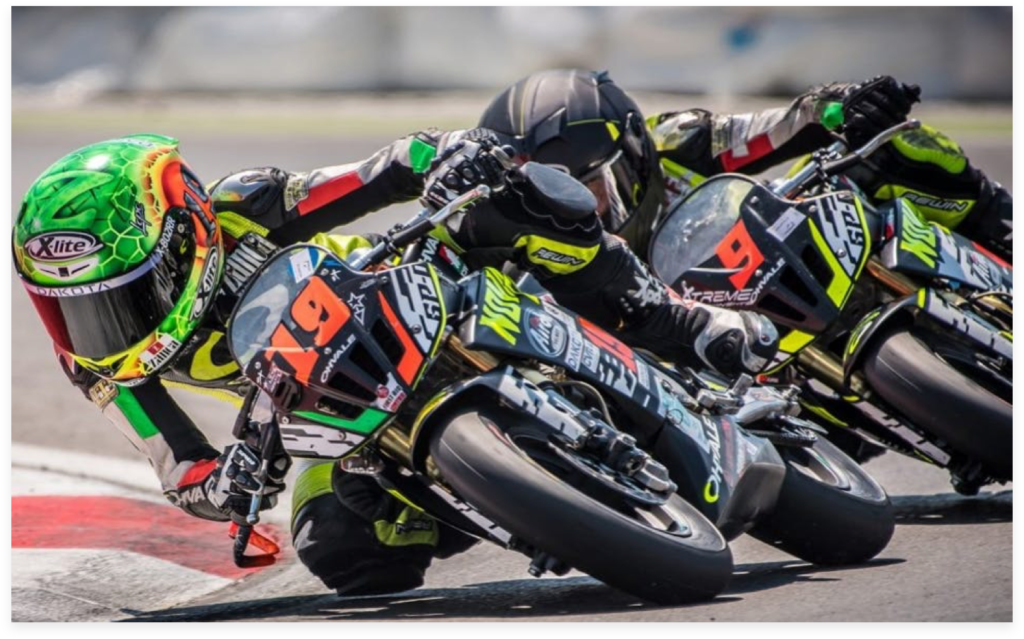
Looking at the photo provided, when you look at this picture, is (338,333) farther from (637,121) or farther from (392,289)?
(637,121)

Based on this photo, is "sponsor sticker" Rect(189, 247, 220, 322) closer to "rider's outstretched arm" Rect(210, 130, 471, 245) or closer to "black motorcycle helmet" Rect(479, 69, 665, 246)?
"rider's outstretched arm" Rect(210, 130, 471, 245)

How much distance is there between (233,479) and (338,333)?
58cm

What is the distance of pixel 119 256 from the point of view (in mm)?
4332

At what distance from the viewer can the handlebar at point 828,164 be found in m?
5.73

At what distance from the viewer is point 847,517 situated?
4898 millimetres

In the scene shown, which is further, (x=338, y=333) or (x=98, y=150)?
(x=98, y=150)

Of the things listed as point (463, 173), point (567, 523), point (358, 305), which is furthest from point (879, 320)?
point (358, 305)

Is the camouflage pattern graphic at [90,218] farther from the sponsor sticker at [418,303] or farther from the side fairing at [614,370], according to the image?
the side fairing at [614,370]

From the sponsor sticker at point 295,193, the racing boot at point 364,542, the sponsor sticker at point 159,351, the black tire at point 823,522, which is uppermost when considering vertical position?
the sponsor sticker at point 295,193

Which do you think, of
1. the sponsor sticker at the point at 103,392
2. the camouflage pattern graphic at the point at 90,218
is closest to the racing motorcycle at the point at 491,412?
the camouflage pattern graphic at the point at 90,218

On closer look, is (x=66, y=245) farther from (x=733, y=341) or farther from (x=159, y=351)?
(x=733, y=341)

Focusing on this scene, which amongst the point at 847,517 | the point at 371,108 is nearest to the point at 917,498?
the point at 847,517

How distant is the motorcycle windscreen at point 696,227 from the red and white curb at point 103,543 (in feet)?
5.48

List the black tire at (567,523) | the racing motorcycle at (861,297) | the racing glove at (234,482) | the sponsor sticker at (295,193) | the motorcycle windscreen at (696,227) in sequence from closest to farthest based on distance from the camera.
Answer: the black tire at (567,523) < the racing glove at (234,482) < the sponsor sticker at (295,193) < the racing motorcycle at (861,297) < the motorcycle windscreen at (696,227)
